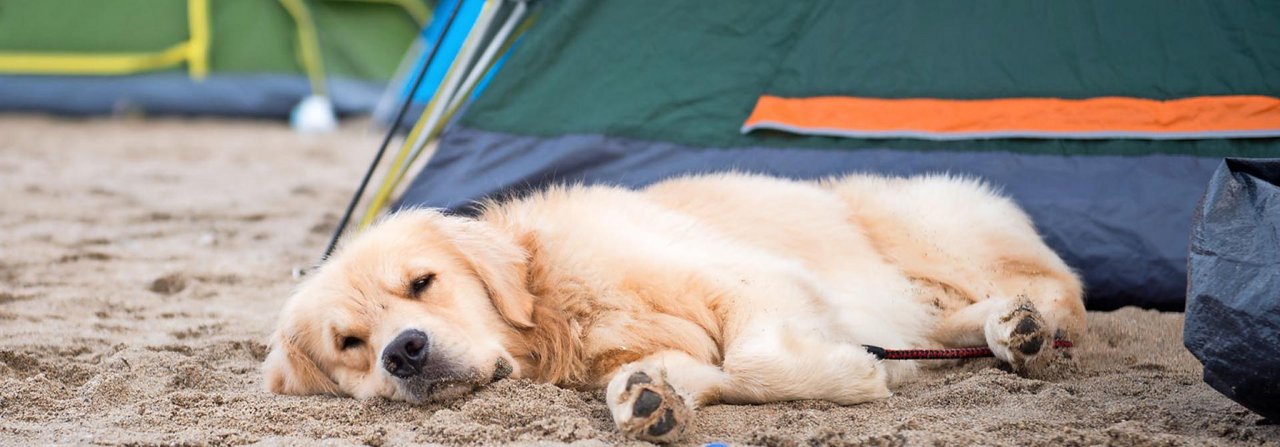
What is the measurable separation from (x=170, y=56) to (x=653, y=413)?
8.06 m

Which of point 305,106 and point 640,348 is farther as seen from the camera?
point 305,106

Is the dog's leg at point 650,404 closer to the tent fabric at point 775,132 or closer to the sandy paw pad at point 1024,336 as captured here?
the sandy paw pad at point 1024,336

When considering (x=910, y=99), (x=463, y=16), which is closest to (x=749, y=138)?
(x=910, y=99)

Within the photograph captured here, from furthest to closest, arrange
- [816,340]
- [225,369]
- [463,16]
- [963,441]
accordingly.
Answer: [463,16]
[225,369]
[816,340]
[963,441]

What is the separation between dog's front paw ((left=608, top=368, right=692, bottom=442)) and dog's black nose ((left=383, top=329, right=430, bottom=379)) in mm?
495

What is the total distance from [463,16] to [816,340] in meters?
5.36

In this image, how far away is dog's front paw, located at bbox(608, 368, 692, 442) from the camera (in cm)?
233

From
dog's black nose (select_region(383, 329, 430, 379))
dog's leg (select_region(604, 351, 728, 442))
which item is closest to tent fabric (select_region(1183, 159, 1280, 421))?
dog's leg (select_region(604, 351, 728, 442))

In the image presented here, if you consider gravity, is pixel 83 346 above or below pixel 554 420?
below

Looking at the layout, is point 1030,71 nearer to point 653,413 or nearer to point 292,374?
point 653,413

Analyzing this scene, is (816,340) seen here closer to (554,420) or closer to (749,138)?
(554,420)

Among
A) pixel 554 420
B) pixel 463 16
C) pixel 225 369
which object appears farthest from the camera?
pixel 463 16

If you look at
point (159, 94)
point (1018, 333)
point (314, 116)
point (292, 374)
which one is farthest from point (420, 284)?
point (159, 94)

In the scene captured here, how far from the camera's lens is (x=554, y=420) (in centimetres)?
246
